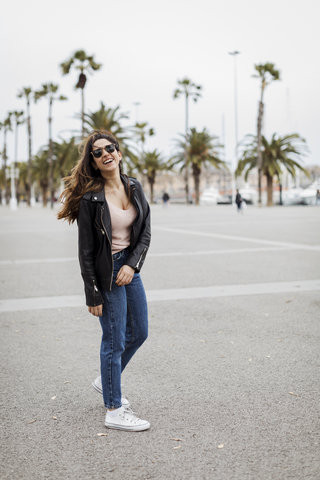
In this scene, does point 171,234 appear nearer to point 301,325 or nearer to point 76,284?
point 76,284

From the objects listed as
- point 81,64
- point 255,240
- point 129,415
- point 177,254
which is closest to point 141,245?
point 129,415

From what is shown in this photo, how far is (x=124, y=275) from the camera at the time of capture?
3135 millimetres

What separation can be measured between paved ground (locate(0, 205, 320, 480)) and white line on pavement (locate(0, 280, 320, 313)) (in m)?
0.03

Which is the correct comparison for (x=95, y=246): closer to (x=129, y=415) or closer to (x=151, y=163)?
(x=129, y=415)

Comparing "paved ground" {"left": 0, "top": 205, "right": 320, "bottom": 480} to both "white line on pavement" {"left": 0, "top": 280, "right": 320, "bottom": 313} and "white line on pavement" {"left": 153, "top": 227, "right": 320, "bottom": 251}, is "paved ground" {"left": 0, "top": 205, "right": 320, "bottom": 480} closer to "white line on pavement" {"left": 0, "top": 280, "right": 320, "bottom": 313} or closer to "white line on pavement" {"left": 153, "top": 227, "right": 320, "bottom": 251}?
"white line on pavement" {"left": 0, "top": 280, "right": 320, "bottom": 313}

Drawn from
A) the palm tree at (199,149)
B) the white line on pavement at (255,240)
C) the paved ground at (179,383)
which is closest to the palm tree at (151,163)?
the palm tree at (199,149)

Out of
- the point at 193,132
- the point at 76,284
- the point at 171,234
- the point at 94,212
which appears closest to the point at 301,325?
the point at 94,212

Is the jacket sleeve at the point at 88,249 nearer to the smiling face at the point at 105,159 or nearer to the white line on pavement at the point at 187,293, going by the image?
the smiling face at the point at 105,159

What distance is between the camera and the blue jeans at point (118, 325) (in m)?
3.16

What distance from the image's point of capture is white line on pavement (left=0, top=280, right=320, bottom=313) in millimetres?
6902

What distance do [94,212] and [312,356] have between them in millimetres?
2502

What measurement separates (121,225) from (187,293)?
14.7 ft

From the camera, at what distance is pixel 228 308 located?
655 centimetres

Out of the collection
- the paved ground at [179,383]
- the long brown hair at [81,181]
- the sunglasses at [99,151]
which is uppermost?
the sunglasses at [99,151]
